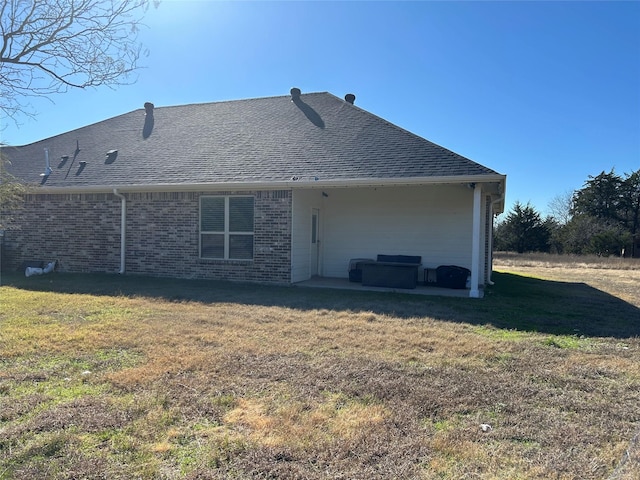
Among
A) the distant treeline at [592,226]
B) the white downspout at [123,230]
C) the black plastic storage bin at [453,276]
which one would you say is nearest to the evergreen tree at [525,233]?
the distant treeline at [592,226]

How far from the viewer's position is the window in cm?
1151

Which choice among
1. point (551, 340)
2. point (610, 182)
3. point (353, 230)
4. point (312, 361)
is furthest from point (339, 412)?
point (610, 182)

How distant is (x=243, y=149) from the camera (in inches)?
502

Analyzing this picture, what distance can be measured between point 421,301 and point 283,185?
420cm

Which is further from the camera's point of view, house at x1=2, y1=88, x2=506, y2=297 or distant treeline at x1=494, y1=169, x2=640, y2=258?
distant treeline at x1=494, y1=169, x2=640, y2=258

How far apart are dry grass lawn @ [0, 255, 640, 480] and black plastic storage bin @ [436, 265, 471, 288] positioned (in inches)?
152

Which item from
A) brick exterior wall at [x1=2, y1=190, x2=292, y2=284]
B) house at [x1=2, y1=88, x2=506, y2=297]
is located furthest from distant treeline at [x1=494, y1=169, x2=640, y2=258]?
brick exterior wall at [x1=2, y1=190, x2=292, y2=284]

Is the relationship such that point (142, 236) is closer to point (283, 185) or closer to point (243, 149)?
point (243, 149)

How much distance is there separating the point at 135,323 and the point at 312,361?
309 cm

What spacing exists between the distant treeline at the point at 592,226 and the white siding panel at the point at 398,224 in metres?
29.1

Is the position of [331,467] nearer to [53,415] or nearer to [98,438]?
[98,438]

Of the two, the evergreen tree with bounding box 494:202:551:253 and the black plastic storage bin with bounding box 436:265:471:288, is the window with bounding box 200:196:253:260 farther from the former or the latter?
the evergreen tree with bounding box 494:202:551:253

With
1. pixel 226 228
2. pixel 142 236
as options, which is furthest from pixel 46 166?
pixel 226 228

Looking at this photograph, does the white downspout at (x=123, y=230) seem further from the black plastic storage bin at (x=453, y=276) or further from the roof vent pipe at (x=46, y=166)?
the black plastic storage bin at (x=453, y=276)
